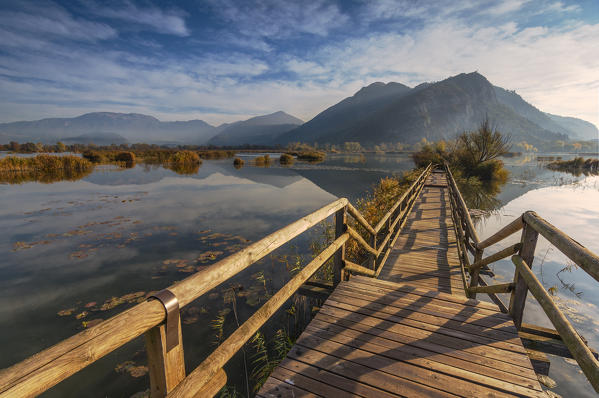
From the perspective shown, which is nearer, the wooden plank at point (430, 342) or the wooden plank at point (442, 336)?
the wooden plank at point (430, 342)

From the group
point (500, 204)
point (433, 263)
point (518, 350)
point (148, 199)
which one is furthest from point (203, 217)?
point (500, 204)

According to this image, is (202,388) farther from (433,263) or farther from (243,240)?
(243,240)

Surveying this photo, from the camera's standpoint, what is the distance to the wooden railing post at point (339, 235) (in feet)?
11.8

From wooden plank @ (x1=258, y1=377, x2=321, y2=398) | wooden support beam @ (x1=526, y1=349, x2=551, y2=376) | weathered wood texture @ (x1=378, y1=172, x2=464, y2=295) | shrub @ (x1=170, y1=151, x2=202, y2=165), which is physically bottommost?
weathered wood texture @ (x1=378, y1=172, x2=464, y2=295)

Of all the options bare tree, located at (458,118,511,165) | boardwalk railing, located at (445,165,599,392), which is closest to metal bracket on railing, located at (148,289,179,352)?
boardwalk railing, located at (445,165,599,392)

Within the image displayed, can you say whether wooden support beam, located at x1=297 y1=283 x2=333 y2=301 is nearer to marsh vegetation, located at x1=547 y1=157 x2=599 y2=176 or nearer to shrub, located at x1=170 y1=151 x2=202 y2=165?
shrub, located at x1=170 y1=151 x2=202 y2=165

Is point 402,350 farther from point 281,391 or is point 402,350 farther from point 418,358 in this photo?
point 281,391

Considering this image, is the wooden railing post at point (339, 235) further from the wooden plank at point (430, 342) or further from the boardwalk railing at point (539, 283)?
the boardwalk railing at point (539, 283)

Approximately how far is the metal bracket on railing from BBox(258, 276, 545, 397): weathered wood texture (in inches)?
46.8

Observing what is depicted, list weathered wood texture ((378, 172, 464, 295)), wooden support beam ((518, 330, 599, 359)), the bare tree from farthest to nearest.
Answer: the bare tree → weathered wood texture ((378, 172, 464, 295)) → wooden support beam ((518, 330, 599, 359))

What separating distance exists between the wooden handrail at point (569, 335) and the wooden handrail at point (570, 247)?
409 mm

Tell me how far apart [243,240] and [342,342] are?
7.66 meters

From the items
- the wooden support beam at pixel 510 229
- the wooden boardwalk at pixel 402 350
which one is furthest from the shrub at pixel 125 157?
the wooden support beam at pixel 510 229

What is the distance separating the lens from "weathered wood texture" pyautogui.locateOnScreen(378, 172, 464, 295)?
5.29 metres
